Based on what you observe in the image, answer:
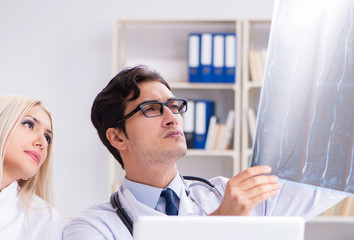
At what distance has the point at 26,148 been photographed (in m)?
1.79

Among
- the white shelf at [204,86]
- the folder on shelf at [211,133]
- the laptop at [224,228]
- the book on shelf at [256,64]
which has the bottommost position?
the folder on shelf at [211,133]

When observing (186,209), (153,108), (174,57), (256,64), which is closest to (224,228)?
(186,209)

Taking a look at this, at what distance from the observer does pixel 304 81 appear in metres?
1.03

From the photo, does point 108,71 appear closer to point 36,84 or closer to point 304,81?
point 36,84

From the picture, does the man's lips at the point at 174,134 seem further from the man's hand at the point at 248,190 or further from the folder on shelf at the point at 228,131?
the folder on shelf at the point at 228,131

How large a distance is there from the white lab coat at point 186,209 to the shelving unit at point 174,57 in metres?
1.83

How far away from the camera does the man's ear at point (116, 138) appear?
5.24 feet

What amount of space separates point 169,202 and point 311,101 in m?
0.61

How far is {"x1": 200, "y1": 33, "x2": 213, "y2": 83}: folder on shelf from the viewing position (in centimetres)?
317

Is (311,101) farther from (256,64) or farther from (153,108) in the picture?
(256,64)

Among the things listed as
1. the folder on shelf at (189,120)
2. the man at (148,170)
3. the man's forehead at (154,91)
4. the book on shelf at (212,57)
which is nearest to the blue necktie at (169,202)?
the man at (148,170)

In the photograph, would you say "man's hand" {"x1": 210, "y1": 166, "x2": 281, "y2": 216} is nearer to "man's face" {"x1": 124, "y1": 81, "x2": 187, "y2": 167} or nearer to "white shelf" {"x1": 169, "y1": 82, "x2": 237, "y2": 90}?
"man's face" {"x1": 124, "y1": 81, "x2": 187, "y2": 167}

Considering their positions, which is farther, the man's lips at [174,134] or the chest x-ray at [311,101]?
the man's lips at [174,134]

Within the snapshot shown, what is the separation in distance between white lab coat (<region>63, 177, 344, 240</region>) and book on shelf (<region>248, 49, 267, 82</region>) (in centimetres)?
181
